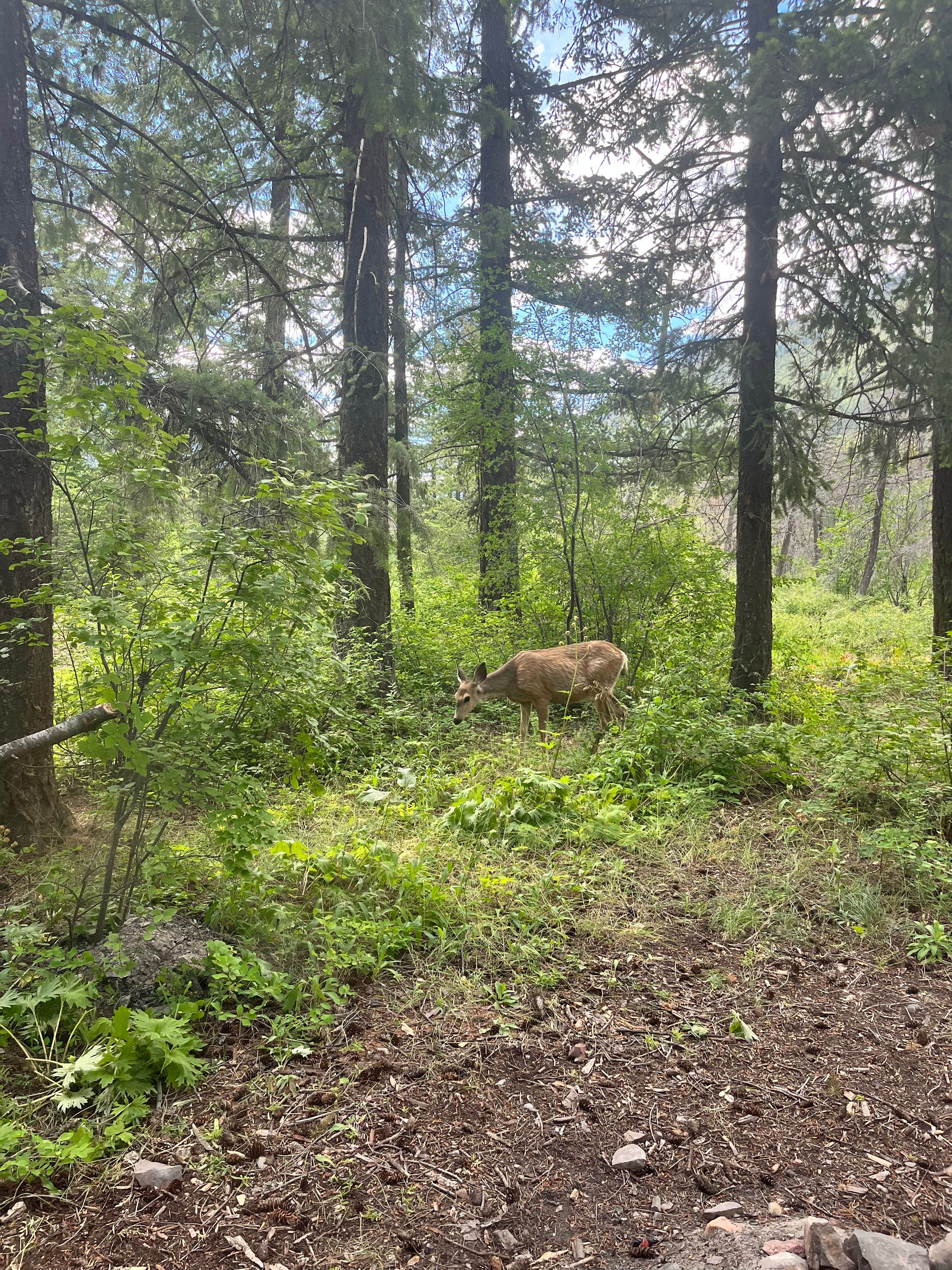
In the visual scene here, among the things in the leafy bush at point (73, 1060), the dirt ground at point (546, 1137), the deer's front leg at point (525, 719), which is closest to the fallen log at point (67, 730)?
the leafy bush at point (73, 1060)

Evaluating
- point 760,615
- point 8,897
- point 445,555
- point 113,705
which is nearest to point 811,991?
point 113,705

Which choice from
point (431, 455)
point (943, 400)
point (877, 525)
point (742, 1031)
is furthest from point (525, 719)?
point (877, 525)

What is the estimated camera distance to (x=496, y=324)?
9.88 m

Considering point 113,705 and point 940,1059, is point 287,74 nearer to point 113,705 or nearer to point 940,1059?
point 113,705

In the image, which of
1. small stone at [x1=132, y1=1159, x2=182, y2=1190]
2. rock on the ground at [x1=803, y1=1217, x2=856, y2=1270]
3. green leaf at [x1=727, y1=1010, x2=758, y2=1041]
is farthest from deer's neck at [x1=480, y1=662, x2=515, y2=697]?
rock on the ground at [x1=803, y1=1217, x2=856, y2=1270]

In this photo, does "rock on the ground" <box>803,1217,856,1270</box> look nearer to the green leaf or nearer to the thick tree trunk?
the green leaf

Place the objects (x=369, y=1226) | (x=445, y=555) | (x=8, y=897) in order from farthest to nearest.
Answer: (x=445, y=555) < (x=8, y=897) < (x=369, y=1226)

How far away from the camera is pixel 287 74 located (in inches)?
258

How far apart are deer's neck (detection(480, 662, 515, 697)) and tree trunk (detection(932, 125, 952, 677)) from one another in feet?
13.7

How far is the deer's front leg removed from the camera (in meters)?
7.87

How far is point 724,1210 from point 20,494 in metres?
5.36

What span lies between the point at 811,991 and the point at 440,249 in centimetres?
1142

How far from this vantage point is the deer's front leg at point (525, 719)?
25.8ft

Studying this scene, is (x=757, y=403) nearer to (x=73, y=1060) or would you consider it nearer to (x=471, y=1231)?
(x=471, y=1231)
